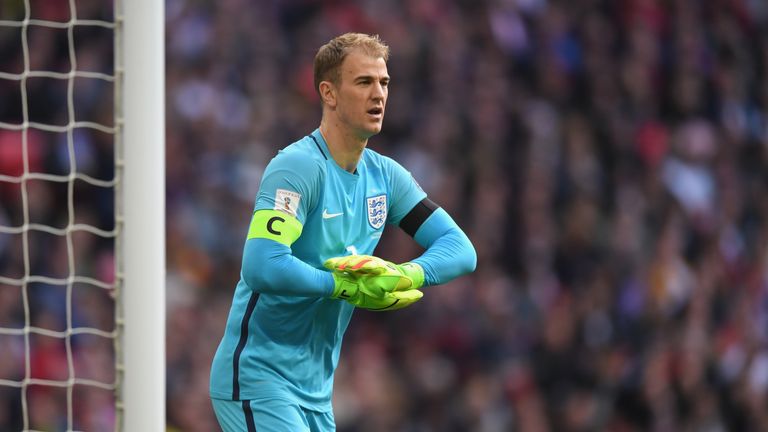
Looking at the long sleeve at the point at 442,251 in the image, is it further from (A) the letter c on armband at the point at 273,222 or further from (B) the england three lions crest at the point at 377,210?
(A) the letter c on armband at the point at 273,222

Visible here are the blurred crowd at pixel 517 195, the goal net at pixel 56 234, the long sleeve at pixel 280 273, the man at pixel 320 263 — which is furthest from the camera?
the blurred crowd at pixel 517 195

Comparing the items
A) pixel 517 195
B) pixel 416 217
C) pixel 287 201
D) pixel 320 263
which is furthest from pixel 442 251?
pixel 517 195

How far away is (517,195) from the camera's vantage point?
9.90 meters

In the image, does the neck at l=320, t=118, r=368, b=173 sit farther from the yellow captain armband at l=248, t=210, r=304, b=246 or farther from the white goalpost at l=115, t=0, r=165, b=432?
the white goalpost at l=115, t=0, r=165, b=432

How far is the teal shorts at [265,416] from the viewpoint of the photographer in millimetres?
4102

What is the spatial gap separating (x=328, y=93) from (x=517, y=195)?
582cm

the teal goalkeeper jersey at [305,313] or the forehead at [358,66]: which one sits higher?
the forehead at [358,66]

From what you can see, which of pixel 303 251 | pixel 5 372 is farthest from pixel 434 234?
pixel 5 372

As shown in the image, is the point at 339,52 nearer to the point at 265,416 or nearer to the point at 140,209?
the point at 140,209

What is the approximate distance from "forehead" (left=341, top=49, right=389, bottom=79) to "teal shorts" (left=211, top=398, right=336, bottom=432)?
1.18 metres

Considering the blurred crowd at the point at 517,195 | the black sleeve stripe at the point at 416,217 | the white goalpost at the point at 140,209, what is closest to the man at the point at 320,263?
the black sleeve stripe at the point at 416,217

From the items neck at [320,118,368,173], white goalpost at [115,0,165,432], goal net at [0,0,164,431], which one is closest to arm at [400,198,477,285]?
neck at [320,118,368,173]

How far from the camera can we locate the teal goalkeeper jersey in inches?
163

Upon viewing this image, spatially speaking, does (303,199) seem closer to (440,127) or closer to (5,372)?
(5,372)
